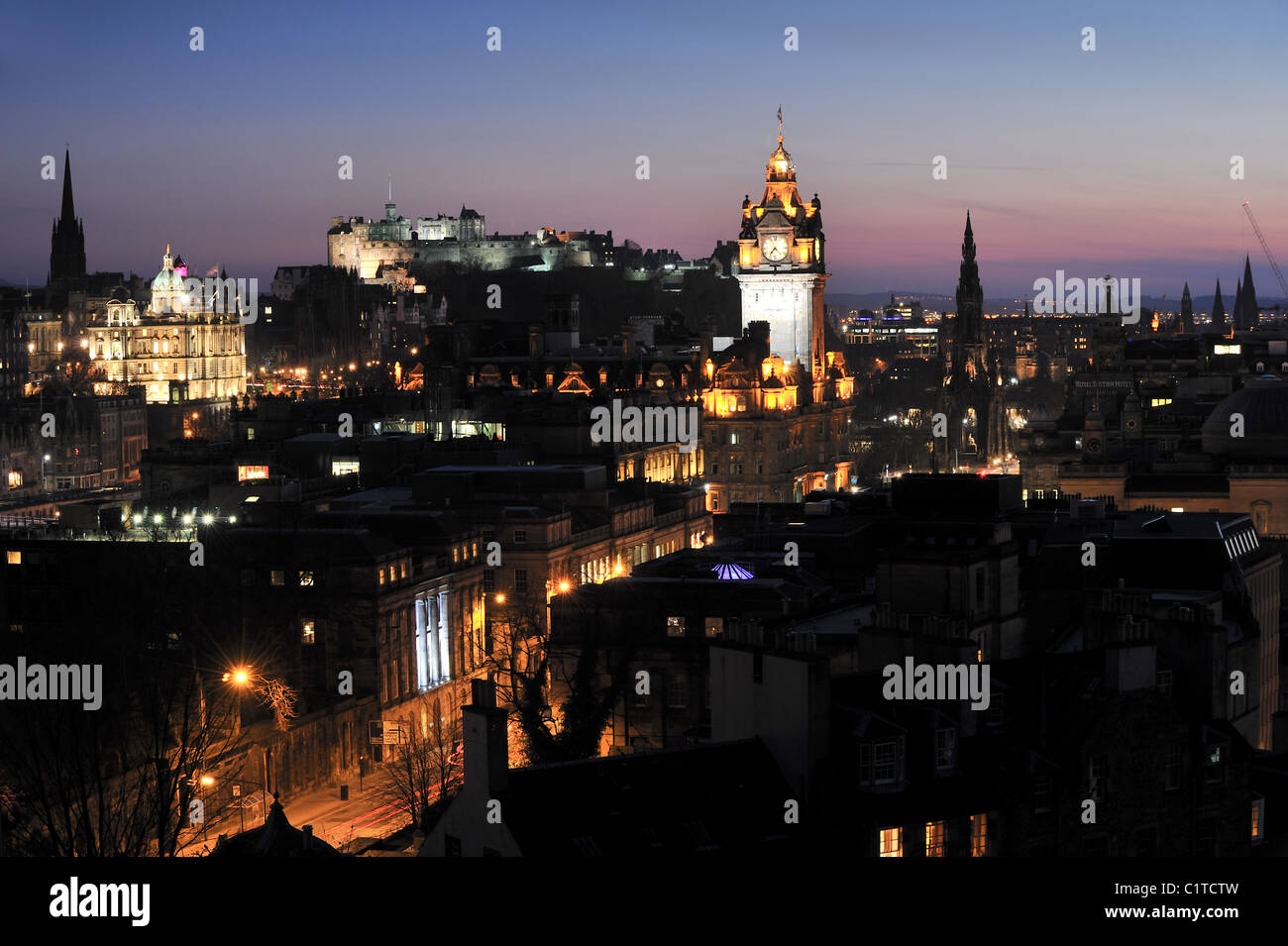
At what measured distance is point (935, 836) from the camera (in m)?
29.1

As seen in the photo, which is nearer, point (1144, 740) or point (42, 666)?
point (1144, 740)

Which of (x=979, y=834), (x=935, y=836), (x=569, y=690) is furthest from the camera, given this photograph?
(x=569, y=690)

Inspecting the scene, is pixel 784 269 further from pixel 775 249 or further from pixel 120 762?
pixel 120 762

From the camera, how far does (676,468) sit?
110 metres

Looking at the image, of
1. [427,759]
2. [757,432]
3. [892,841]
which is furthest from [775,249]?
[892,841]

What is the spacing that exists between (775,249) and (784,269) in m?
1.43

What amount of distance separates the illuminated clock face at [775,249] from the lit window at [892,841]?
11018cm

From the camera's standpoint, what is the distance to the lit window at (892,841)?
93.8 feet

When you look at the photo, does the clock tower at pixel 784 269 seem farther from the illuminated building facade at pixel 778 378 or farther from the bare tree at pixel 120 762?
the bare tree at pixel 120 762

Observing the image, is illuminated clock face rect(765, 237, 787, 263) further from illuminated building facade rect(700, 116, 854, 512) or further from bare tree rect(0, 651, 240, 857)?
bare tree rect(0, 651, 240, 857)
